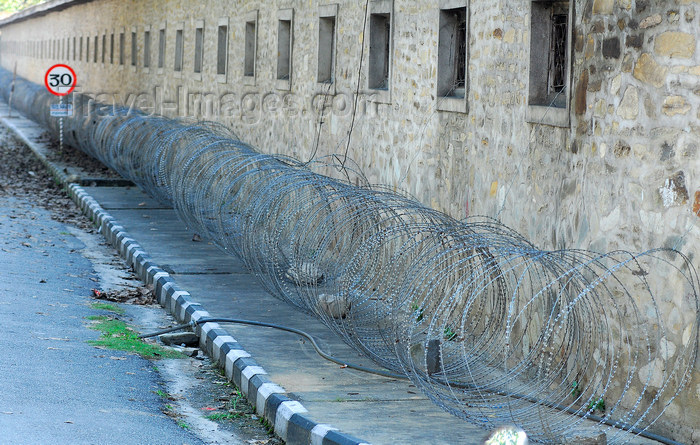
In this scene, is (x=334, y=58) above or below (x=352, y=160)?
above

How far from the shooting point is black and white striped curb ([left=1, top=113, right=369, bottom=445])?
20.0 feet

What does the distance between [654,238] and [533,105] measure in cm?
187

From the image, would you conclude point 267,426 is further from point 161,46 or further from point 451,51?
point 161,46

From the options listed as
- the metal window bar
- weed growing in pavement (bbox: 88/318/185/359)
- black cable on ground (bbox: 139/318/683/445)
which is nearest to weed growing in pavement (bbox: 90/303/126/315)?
weed growing in pavement (bbox: 88/318/185/359)

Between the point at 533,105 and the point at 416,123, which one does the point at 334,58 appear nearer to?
the point at 416,123

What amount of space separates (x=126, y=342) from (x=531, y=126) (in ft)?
12.1

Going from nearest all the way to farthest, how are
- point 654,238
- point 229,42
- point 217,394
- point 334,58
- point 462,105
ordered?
point 654,238
point 217,394
point 462,105
point 334,58
point 229,42

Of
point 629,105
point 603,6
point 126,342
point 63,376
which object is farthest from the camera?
point 126,342

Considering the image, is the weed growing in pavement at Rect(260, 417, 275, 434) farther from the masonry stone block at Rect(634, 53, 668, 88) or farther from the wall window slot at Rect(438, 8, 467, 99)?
the wall window slot at Rect(438, 8, 467, 99)

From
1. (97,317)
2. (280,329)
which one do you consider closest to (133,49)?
(97,317)

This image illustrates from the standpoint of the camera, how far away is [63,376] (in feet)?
23.6

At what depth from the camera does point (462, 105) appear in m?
8.93

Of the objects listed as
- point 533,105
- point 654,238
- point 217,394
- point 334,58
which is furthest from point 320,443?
point 334,58

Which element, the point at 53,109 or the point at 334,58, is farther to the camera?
the point at 53,109
